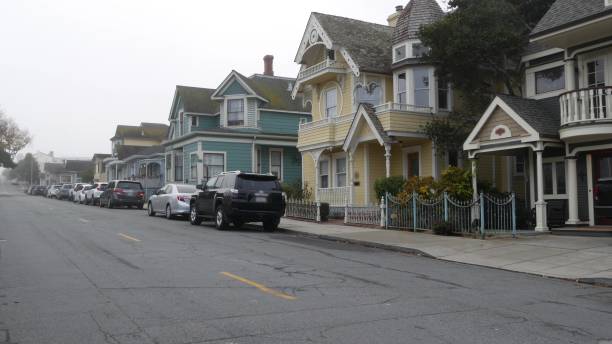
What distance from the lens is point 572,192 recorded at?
1705 cm

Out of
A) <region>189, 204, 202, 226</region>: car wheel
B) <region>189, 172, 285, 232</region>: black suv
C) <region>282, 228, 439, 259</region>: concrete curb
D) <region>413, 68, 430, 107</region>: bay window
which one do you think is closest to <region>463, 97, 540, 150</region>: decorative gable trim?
<region>413, 68, 430, 107</region>: bay window

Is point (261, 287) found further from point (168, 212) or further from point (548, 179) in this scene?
point (168, 212)

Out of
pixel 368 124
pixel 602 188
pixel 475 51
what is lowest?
pixel 602 188

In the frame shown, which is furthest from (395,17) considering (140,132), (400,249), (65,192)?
(140,132)

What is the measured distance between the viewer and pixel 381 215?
19453 millimetres

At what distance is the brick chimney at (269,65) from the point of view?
43.5m

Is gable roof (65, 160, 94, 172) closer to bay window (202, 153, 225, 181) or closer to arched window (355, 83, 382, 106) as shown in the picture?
bay window (202, 153, 225, 181)

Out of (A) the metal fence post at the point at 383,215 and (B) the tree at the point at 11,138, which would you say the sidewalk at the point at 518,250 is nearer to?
(A) the metal fence post at the point at 383,215

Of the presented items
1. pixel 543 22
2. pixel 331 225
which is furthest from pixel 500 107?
pixel 331 225

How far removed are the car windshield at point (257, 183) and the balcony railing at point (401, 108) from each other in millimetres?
6218

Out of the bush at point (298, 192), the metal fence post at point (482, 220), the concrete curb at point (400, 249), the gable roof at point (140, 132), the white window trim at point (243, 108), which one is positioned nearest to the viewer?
the concrete curb at point (400, 249)

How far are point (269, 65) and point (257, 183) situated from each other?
2676cm

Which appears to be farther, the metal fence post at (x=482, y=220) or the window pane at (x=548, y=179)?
the window pane at (x=548, y=179)

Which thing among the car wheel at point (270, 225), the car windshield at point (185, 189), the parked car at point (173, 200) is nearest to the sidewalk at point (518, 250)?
the car wheel at point (270, 225)
